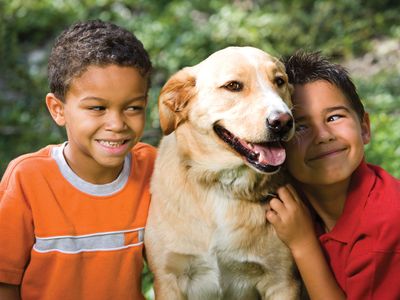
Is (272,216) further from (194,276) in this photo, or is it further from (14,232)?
(14,232)

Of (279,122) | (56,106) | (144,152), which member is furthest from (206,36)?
(279,122)

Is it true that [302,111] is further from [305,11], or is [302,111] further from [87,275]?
[305,11]

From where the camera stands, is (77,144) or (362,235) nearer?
(362,235)

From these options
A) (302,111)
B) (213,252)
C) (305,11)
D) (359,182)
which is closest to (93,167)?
(213,252)

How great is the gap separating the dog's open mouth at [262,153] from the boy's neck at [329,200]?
40 cm

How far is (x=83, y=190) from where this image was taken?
2.74m

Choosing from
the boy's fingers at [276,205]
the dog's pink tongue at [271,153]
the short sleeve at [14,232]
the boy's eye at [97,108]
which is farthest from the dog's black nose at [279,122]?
the short sleeve at [14,232]

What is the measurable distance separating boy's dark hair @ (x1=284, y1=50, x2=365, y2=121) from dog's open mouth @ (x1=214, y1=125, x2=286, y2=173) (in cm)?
45

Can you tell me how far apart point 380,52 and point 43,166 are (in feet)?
19.6

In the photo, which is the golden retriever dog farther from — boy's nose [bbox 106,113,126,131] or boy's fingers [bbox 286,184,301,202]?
boy's nose [bbox 106,113,126,131]

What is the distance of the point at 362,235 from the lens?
8.28 feet

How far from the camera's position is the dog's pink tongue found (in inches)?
98.6

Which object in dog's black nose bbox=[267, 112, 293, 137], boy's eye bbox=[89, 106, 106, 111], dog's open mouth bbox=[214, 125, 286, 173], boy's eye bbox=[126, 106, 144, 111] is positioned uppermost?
dog's black nose bbox=[267, 112, 293, 137]

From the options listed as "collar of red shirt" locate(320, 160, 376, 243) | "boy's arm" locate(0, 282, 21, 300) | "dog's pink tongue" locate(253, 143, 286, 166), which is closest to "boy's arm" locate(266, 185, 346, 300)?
"collar of red shirt" locate(320, 160, 376, 243)
